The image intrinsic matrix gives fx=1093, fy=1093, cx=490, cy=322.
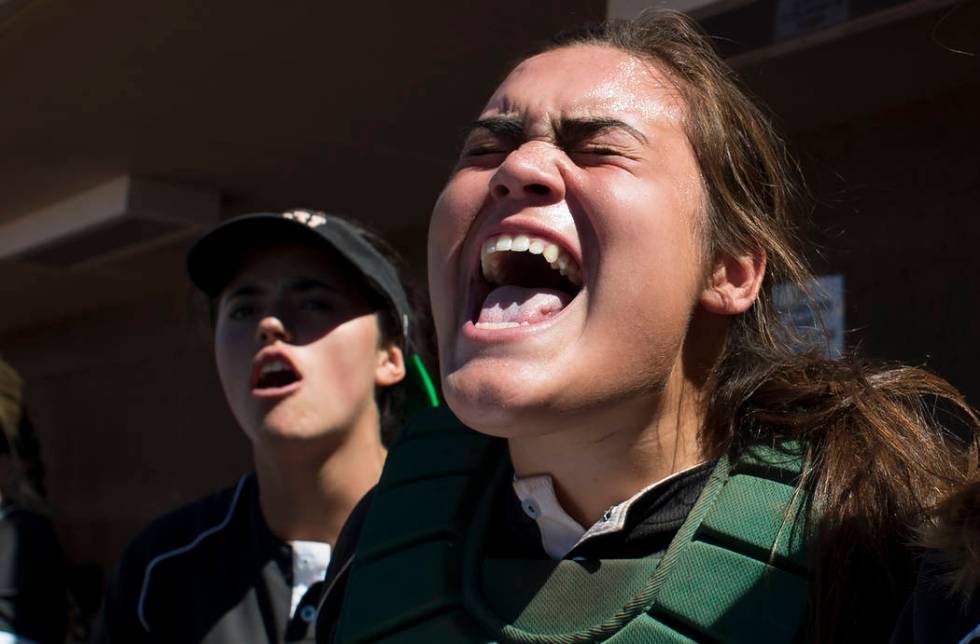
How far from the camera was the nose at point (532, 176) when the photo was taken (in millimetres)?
1510

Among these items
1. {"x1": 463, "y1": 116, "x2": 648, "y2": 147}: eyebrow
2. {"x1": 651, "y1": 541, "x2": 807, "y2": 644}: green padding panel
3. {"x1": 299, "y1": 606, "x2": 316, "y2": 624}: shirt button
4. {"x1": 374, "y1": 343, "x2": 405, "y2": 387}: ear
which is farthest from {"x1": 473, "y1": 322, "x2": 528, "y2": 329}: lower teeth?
{"x1": 374, "y1": 343, "x2": 405, "y2": 387}: ear

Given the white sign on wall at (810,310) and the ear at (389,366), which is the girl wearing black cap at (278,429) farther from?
the white sign on wall at (810,310)

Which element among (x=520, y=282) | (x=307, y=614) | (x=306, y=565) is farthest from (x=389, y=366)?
(x=520, y=282)

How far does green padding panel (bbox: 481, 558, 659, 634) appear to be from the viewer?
1407 millimetres

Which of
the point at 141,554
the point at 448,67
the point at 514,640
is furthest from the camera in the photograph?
the point at 448,67

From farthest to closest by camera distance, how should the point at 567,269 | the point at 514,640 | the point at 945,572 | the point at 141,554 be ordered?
the point at 141,554 → the point at 567,269 → the point at 514,640 → the point at 945,572

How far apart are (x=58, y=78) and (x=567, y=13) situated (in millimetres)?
1850

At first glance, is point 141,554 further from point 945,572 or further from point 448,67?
point 448,67

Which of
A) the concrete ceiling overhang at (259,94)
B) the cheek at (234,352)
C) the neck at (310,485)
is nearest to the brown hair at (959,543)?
the neck at (310,485)

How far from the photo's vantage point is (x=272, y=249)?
8.04 feet

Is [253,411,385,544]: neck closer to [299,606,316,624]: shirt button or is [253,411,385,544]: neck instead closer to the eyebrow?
[299,606,316,624]: shirt button

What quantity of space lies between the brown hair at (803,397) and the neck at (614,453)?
0.23 feet

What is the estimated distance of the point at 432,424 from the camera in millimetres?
1900

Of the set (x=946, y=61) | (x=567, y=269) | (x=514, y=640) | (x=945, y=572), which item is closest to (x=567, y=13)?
(x=946, y=61)
